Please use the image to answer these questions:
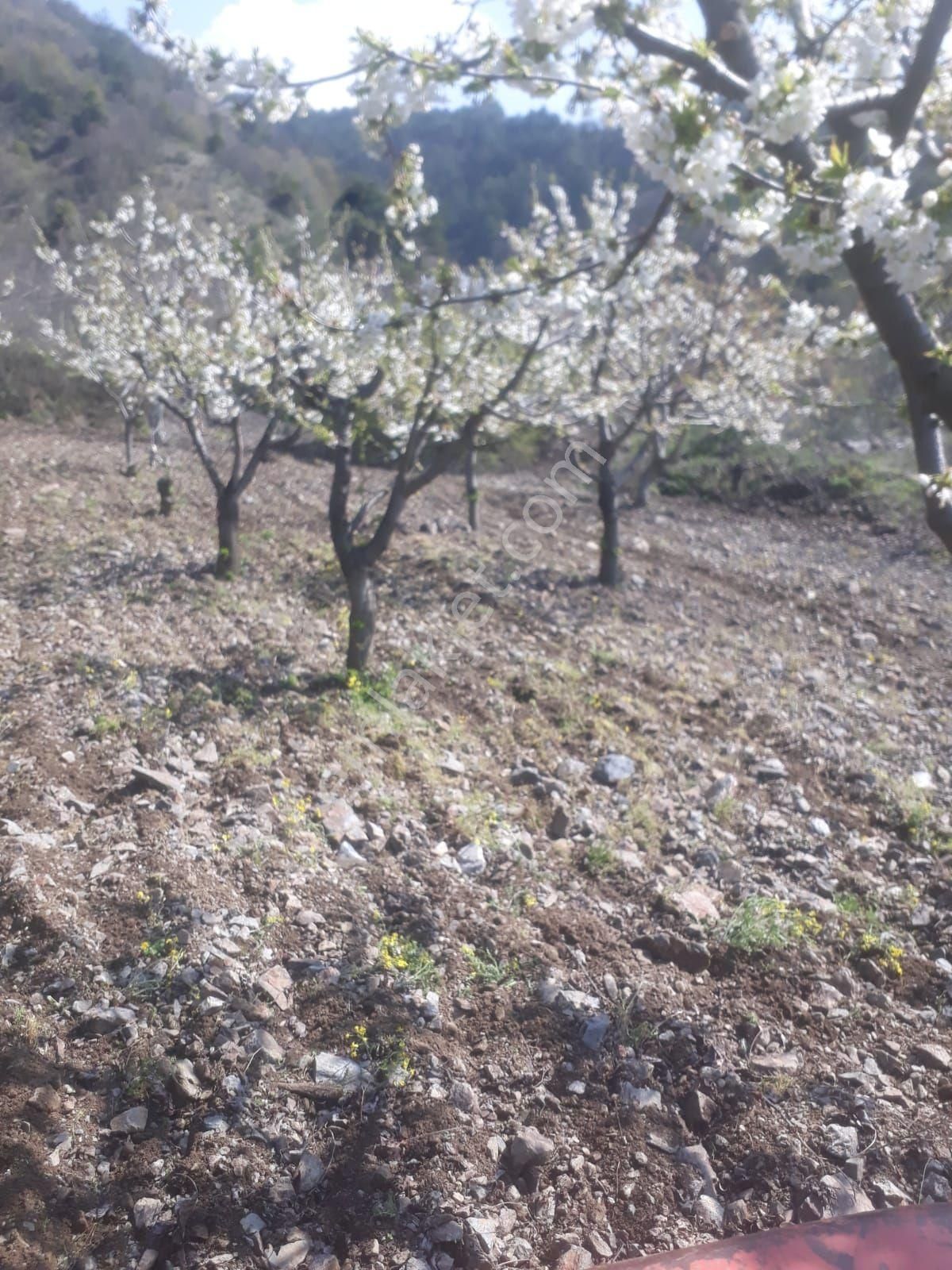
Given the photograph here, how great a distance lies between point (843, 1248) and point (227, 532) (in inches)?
299

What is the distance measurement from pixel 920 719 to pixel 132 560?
23.5ft

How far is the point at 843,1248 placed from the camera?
1442 mm

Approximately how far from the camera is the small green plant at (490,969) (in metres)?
3.32

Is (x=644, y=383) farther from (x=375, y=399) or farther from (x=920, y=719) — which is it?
(x=920, y=719)

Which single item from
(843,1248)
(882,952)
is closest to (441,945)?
(882,952)

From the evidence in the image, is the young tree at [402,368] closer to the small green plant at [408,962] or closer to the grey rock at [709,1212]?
the small green plant at [408,962]

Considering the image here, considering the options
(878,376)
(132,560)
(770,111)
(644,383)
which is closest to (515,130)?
(878,376)

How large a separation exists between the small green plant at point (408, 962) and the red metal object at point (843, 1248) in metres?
1.81

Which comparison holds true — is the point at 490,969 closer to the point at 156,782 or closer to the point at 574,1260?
the point at 574,1260

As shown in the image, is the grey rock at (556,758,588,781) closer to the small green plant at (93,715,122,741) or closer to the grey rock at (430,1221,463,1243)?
the small green plant at (93,715,122,741)

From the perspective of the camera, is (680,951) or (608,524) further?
(608,524)

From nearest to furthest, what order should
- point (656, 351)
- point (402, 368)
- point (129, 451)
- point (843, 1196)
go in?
1. point (843, 1196)
2. point (402, 368)
3. point (656, 351)
4. point (129, 451)

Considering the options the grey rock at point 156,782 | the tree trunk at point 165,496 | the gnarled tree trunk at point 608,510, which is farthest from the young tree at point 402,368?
the tree trunk at point 165,496

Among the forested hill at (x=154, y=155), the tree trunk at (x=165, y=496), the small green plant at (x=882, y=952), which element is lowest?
the small green plant at (x=882, y=952)
